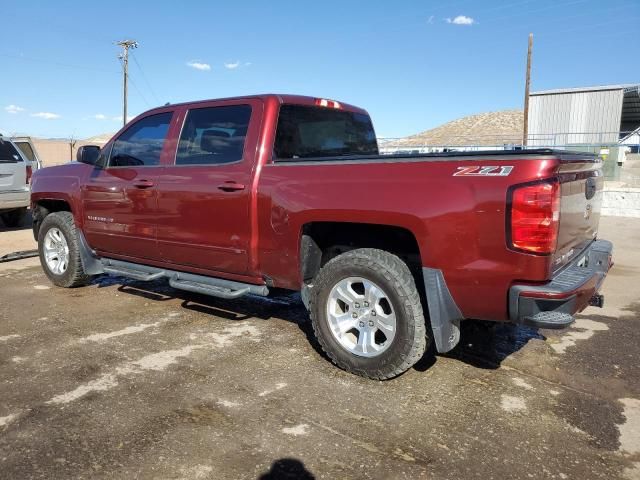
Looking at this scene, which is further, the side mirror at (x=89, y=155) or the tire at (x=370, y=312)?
the side mirror at (x=89, y=155)

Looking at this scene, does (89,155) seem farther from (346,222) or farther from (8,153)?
(8,153)

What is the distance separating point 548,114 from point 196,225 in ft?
129

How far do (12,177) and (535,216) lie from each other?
10404mm

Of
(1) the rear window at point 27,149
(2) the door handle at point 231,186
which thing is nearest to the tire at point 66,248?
(2) the door handle at point 231,186

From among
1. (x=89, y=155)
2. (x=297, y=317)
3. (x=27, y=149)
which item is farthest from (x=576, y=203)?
(x=27, y=149)

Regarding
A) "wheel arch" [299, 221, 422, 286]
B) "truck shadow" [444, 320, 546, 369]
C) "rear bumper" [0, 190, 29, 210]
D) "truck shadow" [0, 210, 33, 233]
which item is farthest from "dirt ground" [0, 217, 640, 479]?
"truck shadow" [0, 210, 33, 233]

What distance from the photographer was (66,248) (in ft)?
19.9

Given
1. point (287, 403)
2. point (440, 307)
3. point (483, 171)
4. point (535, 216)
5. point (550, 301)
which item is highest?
point (483, 171)

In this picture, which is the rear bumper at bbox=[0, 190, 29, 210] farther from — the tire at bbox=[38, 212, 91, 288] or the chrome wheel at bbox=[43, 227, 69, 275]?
the chrome wheel at bbox=[43, 227, 69, 275]

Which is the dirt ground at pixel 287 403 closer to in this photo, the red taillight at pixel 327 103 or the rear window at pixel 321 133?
the rear window at pixel 321 133

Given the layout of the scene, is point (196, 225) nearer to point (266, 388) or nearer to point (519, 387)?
point (266, 388)

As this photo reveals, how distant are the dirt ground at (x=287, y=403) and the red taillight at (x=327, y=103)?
2011 mm

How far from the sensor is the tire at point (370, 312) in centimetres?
346

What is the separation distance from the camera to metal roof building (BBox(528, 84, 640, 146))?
37062 mm
